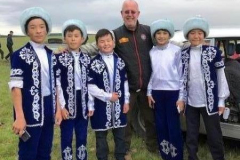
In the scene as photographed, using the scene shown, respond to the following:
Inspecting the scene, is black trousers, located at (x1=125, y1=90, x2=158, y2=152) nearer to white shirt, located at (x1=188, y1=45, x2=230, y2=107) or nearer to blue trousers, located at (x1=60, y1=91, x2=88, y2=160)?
white shirt, located at (x1=188, y1=45, x2=230, y2=107)

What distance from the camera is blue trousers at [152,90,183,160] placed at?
4336mm

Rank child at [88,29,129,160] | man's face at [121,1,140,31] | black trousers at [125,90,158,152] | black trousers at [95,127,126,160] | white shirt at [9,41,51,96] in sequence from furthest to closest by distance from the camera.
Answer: black trousers at [125,90,158,152]
man's face at [121,1,140,31]
black trousers at [95,127,126,160]
child at [88,29,129,160]
white shirt at [9,41,51,96]

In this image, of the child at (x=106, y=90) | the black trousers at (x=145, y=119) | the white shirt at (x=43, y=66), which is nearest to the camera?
the white shirt at (x=43, y=66)

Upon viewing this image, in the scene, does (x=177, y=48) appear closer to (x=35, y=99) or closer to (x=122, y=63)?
(x=122, y=63)

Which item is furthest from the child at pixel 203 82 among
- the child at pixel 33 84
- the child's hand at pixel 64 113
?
the child at pixel 33 84

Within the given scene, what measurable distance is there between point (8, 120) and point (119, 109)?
11.5 feet

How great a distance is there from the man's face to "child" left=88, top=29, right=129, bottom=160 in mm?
467

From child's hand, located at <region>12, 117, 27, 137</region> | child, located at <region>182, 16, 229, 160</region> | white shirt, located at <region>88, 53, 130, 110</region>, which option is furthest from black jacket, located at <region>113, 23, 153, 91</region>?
child's hand, located at <region>12, 117, 27, 137</region>

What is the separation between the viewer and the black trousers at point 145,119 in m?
4.67

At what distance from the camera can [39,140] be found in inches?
140

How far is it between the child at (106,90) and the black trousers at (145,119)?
1.53 ft

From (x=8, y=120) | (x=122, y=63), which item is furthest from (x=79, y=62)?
(x=8, y=120)

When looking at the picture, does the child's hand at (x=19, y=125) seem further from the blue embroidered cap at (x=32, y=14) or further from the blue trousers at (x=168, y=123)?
the blue trousers at (x=168, y=123)

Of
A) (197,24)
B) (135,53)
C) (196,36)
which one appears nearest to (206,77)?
(196,36)
